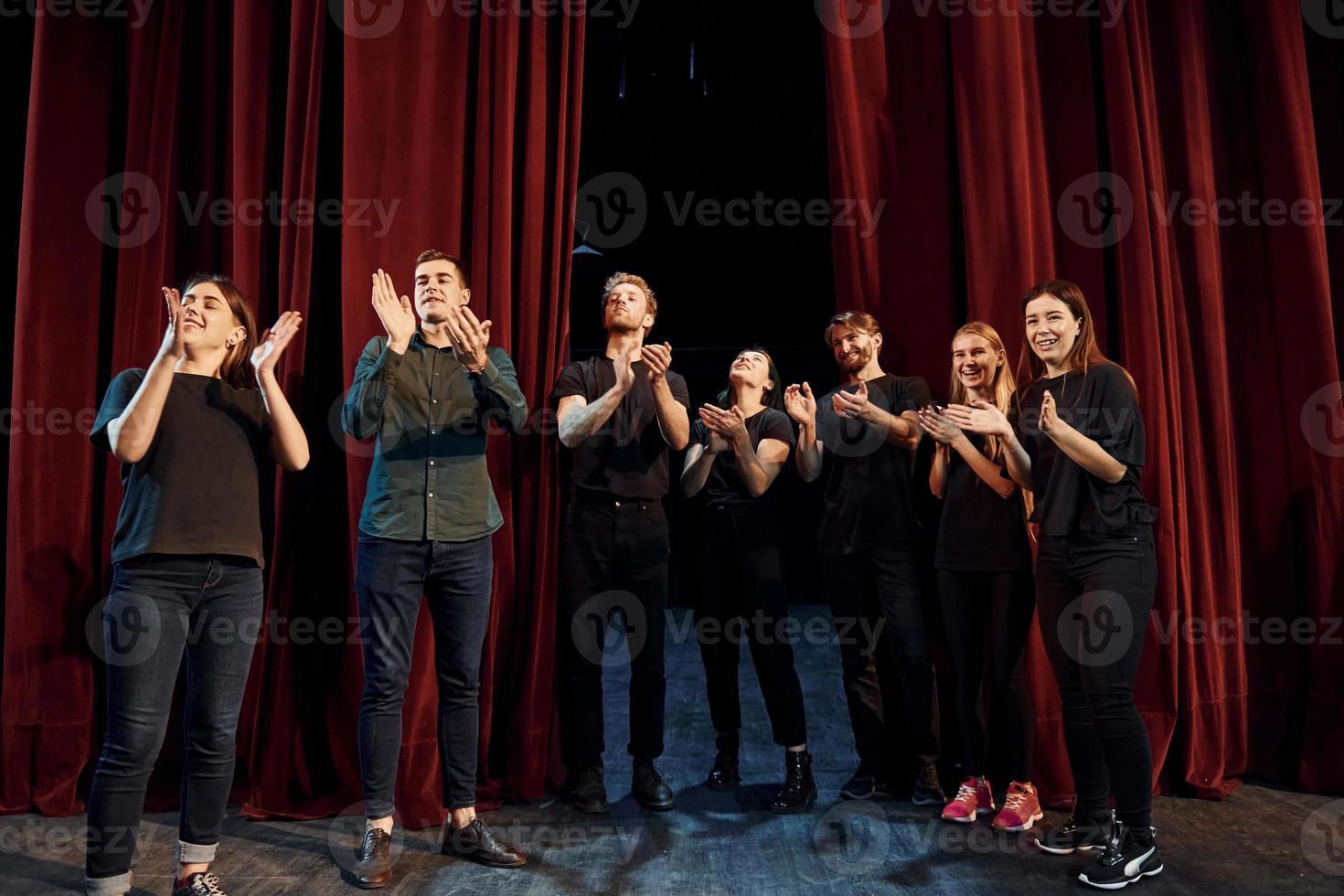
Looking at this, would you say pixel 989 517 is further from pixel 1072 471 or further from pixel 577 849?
pixel 577 849

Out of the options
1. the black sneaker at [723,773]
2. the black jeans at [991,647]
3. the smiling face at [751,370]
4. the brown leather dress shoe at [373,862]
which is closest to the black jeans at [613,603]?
the black sneaker at [723,773]

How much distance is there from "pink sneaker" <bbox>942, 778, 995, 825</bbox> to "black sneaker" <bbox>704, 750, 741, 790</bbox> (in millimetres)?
653

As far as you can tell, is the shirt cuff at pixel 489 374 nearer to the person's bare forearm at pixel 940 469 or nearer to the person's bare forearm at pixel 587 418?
the person's bare forearm at pixel 587 418

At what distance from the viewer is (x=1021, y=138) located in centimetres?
286

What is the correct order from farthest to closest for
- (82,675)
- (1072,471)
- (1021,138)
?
(1021,138), (82,675), (1072,471)

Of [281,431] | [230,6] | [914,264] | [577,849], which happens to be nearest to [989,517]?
[914,264]

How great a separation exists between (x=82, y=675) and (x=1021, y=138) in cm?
341

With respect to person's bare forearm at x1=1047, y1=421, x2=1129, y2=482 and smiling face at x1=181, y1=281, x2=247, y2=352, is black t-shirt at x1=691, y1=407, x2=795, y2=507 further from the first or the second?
smiling face at x1=181, y1=281, x2=247, y2=352

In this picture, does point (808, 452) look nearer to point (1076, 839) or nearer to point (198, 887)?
point (1076, 839)

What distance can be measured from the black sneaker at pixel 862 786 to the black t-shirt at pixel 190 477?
70.7 inches

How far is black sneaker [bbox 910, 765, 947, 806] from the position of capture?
2.59 m

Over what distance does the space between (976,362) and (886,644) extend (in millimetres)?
911

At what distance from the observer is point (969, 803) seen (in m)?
2.48

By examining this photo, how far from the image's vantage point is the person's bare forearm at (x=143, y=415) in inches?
77.4
